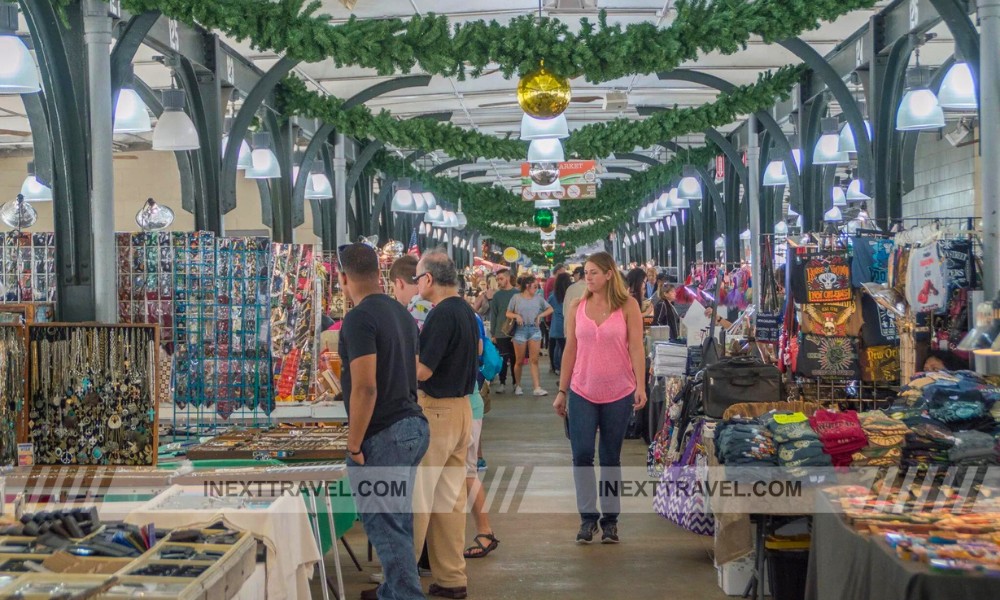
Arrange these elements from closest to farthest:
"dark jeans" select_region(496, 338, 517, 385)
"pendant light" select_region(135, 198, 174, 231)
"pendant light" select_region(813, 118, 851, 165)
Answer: "pendant light" select_region(135, 198, 174, 231) < "pendant light" select_region(813, 118, 851, 165) < "dark jeans" select_region(496, 338, 517, 385)

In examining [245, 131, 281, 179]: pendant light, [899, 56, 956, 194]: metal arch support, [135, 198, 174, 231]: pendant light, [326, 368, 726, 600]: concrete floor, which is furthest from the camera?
[245, 131, 281, 179]: pendant light

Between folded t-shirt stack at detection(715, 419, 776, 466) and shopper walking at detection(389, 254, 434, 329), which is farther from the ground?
shopper walking at detection(389, 254, 434, 329)

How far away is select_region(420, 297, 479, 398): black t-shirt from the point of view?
533 centimetres

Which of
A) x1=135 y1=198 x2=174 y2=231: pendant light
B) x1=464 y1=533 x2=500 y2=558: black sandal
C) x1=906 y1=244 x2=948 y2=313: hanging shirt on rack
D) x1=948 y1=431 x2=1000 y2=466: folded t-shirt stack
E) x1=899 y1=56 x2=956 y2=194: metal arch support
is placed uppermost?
x1=899 y1=56 x2=956 y2=194: metal arch support

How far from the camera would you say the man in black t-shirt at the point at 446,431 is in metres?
5.30

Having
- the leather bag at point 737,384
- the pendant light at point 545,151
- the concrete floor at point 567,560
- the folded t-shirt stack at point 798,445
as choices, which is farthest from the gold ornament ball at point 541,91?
the pendant light at point 545,151

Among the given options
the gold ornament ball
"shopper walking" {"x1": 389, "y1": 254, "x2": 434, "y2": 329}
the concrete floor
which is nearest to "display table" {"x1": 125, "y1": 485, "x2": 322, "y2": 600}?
the concrete floor

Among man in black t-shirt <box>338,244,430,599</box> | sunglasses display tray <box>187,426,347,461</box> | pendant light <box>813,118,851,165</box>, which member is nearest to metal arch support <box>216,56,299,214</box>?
sunglasses display tray <box>187,426,347,461</box>

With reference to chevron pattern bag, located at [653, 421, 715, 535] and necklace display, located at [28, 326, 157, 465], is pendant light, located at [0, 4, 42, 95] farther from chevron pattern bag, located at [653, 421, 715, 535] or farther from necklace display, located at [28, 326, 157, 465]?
chevron pattern bag, located at [653, 421, 715, 535]

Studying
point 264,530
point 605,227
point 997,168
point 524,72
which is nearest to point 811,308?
point 997,168

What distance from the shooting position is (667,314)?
11.9 meters

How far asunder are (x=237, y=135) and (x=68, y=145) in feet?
9.64

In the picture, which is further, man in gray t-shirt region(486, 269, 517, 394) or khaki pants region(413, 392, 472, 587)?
man in gray t-shirt region(486, 269, 517, 394)

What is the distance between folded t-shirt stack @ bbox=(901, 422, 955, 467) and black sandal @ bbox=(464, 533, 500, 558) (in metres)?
2.43
